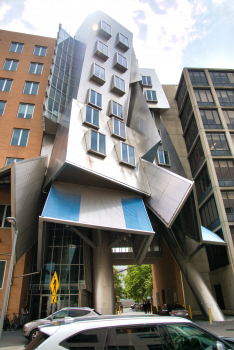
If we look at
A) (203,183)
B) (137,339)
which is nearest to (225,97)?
(203,183)

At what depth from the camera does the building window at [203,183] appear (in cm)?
3144

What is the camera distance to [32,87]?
98.4ft

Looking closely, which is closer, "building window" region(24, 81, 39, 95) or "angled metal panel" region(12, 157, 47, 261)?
"angled metal panel" region(12, 157, 47, 261)

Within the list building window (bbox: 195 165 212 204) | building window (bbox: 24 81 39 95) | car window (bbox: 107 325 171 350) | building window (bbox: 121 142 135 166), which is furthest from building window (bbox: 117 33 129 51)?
car window (bbox: 107 325 171 350)

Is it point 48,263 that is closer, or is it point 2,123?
point 48,263

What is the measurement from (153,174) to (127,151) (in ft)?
11.1

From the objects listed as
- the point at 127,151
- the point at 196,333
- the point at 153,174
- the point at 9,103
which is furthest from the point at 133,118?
the point at 196,333

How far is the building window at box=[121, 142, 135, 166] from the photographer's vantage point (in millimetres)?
22297

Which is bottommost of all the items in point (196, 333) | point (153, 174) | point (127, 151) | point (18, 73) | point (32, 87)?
point (196, 333)

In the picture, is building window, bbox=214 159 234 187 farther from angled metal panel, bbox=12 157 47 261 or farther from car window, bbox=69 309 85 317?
car window, bbox=69 309 85 317

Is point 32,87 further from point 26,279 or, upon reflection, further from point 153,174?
point 26,279

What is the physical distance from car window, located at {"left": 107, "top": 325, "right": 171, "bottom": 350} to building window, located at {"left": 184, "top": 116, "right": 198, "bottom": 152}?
115 ft

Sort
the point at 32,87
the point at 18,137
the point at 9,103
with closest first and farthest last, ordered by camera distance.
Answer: the point at 18,137
the point at 9,103
the point at 32,87

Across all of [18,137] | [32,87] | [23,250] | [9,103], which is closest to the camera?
[23,250]
